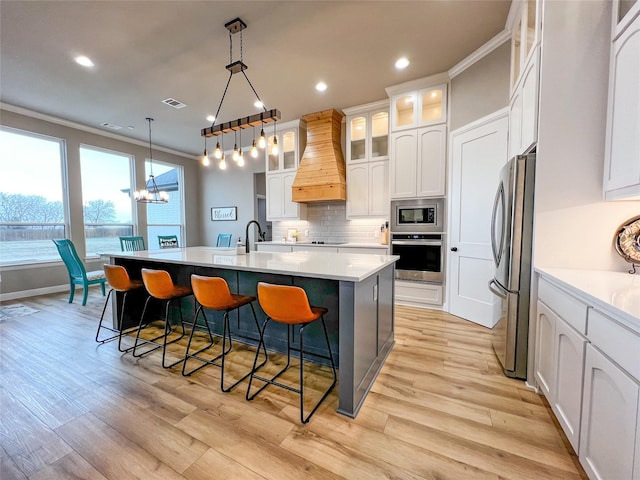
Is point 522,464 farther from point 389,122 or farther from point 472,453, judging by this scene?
point 389,122

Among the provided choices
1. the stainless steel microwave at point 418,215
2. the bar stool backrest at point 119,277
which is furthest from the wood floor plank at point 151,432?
the stainless steel microwave at point 418,215

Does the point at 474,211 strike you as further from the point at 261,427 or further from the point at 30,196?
the point at 30,196

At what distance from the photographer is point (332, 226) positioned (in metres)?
5.02

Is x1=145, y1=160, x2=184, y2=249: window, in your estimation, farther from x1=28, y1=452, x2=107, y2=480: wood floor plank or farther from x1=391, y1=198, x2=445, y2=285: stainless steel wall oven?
x1=28, y1=452, x2=107, y2=480: wood floor plank

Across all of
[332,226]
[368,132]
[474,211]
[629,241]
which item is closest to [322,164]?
[368,132]

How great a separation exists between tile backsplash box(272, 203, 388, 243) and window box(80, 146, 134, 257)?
3.55 meters

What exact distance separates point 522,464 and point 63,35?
Answer: 5.00 meters

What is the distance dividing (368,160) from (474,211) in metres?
1.83

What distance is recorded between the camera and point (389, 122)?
4004 mm

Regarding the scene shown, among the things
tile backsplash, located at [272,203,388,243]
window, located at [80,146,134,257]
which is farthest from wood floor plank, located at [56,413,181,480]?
window, located at [80,146,134,257]

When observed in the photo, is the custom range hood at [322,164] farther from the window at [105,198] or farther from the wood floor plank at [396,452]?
the window at [105,198]

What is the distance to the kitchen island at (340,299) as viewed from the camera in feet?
5.52

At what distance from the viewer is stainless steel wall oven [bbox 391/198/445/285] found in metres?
3.67

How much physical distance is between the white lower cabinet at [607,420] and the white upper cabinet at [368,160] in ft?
10.6
